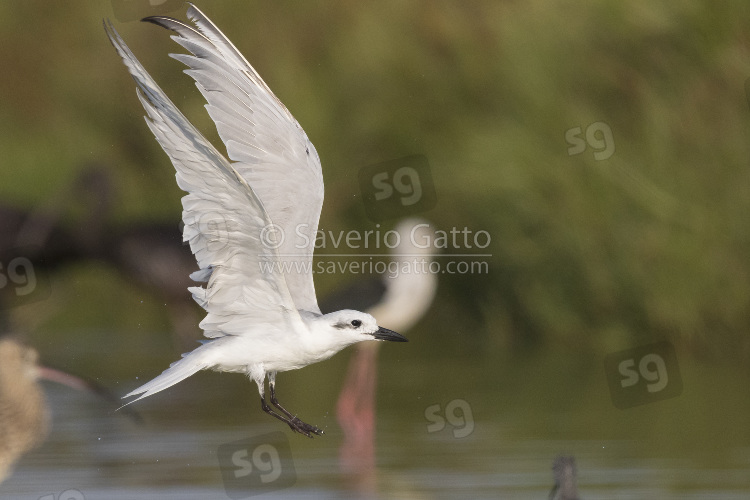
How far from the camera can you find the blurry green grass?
44.4ft

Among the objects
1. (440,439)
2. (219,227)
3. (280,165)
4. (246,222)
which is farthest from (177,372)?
(440,439)

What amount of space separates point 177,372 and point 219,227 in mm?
886

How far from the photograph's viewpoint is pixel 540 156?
14422 millimetres

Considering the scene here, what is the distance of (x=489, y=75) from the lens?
1587 cm

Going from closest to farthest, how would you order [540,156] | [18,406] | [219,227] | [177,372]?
[219,227] < [177,372] < [18,406] < [540,156]

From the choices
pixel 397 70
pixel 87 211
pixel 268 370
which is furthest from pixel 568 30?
pixel 268 370

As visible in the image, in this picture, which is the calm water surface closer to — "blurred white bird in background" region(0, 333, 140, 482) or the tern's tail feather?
"blurred white bird in background" region(0, 333, 140, 482)

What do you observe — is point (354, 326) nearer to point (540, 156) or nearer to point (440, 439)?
point (440, 439)

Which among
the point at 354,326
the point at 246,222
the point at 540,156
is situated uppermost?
the point at 540,156

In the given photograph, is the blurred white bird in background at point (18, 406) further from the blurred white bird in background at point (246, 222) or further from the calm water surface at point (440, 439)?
the blurred white bird in background at point (246, 222)

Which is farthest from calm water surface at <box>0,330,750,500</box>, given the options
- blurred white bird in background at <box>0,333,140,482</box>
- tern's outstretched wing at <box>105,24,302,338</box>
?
tern's outstretched wing at <box>105,24,302,338</box>

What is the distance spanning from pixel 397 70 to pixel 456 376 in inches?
196

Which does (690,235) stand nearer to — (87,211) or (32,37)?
(87,211)

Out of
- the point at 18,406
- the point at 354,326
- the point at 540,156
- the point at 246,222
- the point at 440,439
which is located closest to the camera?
the point at 246,222
